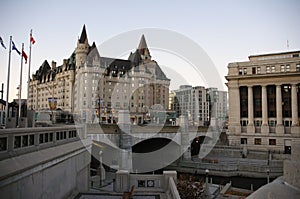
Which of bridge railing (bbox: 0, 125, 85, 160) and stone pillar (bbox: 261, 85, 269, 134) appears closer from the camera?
bridge railing (bbox: 0, 125, 85, 160)

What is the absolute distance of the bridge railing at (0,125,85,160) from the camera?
7.18 m

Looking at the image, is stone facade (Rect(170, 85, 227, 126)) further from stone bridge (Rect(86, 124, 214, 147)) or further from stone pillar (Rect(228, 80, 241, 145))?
stone bridge (Rect(86, 124, 214, 147))

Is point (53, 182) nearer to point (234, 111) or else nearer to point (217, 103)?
point (234, 111)

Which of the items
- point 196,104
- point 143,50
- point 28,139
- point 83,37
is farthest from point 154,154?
point 196,104

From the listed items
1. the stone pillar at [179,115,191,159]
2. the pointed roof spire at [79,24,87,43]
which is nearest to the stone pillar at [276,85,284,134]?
A: the stone pillar at [179,115,191,159]

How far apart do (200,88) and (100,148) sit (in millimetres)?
114789

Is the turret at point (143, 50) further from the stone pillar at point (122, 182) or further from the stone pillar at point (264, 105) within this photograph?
the stone pillar at point (122, 182)

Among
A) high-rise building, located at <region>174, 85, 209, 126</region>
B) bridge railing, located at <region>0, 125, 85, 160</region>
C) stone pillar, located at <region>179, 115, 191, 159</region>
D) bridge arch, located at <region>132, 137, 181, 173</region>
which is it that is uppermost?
high-rise building, located at <region>174, 85, 209, 126</region>

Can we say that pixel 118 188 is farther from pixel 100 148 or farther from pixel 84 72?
pixel 84 72

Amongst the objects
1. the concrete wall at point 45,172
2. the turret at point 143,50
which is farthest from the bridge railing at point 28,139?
the turret at point 143,50

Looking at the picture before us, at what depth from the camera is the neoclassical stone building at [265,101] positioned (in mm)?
52000

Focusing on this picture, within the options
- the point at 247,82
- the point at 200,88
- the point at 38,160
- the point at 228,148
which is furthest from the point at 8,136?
the point at 200,88

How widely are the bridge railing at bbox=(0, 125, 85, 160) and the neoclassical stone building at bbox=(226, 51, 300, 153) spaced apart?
49.0 metres

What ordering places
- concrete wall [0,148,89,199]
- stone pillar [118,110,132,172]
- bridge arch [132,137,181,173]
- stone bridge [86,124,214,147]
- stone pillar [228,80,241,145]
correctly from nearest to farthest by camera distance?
concrete wall [0,148,89,199] → stone bridge [86,124,214,147] → stone pillar [118,110,132,172] → bridge arch [132,137,181,173] → stone pillar [228,80,241,145]
